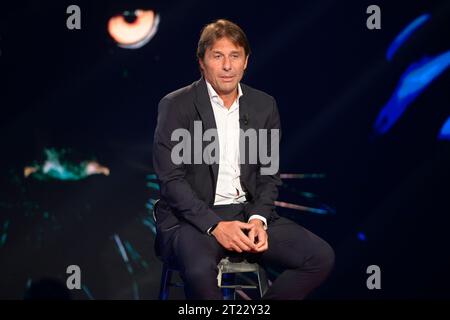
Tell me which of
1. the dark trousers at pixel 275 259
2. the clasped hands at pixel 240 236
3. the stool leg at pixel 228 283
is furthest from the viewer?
the stool leg at pixel 228 283

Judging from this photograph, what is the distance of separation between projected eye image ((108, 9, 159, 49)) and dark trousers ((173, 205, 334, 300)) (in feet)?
5.28

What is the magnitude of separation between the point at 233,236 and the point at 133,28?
1.84 meters

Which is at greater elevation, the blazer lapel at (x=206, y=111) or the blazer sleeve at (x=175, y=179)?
the blazer lapel at (x=206, y=111)

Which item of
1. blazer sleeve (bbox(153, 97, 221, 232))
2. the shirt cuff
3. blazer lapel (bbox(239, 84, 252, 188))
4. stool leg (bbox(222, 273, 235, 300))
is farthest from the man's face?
stool leg (bbox(222, 273, 235, 300))

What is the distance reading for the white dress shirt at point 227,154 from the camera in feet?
11.2

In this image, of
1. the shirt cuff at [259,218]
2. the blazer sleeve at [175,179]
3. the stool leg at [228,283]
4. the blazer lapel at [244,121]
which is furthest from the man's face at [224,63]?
the stool leg at [228,283]

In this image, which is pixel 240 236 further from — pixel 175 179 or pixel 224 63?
pixel 224 63

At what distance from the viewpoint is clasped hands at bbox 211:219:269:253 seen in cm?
305

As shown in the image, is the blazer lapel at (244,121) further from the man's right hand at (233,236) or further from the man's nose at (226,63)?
the man's right hand at (233,236)

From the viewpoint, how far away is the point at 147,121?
4.41 meters
